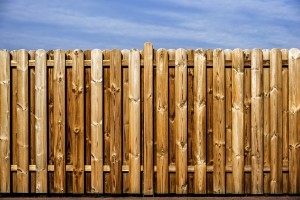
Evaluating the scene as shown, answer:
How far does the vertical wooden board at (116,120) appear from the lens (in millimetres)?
7383

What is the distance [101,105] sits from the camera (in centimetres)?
739

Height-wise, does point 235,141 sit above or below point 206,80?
below

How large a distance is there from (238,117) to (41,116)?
9.92ft

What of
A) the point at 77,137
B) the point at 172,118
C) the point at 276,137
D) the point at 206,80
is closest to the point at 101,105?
the point at 77,137

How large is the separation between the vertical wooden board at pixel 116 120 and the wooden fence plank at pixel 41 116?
3.42 ft

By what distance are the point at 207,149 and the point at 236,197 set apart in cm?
86

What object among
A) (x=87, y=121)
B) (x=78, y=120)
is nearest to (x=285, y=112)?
(x=87, y=121)

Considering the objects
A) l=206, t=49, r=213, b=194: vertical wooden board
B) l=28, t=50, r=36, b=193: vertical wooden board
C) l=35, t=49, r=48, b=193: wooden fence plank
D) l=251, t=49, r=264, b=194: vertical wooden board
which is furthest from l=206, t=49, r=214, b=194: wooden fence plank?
l=28, t=50, r=36, b=193: vertical wooden board

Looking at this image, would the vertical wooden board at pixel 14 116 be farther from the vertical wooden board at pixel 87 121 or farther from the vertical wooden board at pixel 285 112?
the vertical wooden board at pixel 285 112

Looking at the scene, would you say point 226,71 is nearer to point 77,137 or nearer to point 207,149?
point 207,149

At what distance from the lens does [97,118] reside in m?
7.41

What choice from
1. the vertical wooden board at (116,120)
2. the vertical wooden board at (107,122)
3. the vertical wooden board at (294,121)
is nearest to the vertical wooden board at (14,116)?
the vertical wooden board at (107,122)

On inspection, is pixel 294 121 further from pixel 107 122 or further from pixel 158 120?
pixel 107 122

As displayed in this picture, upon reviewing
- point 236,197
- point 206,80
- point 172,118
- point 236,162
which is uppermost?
point 206,80
